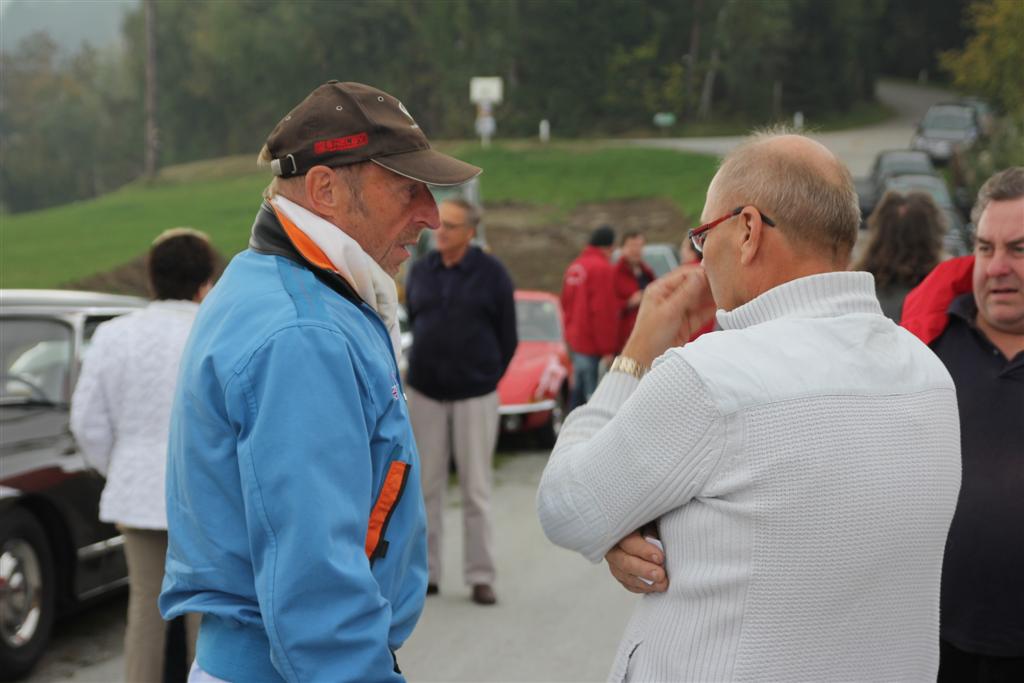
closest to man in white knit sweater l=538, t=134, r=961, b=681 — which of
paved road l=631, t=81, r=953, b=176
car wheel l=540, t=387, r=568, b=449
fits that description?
car wheel l=540, t=387, r=568, b=449

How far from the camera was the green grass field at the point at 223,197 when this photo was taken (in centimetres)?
2189

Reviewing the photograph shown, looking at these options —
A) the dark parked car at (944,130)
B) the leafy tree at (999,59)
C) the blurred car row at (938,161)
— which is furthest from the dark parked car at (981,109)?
the leafy tree at (999,59)

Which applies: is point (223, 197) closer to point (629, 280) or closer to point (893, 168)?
point (893, 168)

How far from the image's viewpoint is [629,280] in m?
10.8

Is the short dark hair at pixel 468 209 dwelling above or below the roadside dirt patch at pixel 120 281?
Answer: above

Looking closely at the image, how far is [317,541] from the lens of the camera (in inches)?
74.5

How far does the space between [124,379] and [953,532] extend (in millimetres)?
3101

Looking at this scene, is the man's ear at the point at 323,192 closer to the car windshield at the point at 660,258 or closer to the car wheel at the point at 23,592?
the car wheel at the point at 23,592

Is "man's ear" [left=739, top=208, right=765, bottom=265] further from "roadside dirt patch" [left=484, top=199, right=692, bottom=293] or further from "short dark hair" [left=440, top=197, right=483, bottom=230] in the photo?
"roadside dirt patch" [left=484, top=199, right=692, bottom=293]

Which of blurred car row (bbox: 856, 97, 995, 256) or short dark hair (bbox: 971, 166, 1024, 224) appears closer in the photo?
short dark hair (bbox: 971, 166, 1024, 224)

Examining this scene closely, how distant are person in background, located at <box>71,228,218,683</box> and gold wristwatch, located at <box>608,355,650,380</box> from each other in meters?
2.74

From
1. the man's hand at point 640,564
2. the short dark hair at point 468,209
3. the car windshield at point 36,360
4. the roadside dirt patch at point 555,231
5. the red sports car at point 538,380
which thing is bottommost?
the roadside dirt patch at point 555,231

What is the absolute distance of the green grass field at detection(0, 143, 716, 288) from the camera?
71.8 feet

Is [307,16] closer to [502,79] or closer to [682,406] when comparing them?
[502,79]
